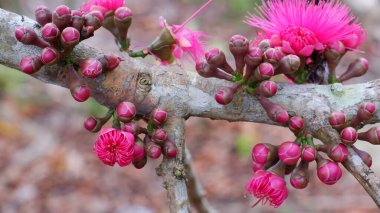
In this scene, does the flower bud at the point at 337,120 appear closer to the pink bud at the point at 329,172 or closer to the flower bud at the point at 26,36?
the pink bud at the point at 329,172

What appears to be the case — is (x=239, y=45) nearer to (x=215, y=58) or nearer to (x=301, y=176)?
(x=215, y=58)

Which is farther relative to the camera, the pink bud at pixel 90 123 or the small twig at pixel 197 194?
the small twig at pixel 197 194

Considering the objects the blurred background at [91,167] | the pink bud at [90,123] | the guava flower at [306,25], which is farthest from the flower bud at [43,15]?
the blurred background at [91,167]

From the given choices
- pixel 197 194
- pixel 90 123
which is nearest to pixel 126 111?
pixel 90 123

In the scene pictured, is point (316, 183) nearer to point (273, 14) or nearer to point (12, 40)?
point (273, 14)

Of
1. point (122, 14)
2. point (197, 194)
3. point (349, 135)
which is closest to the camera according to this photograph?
point (349, 135)

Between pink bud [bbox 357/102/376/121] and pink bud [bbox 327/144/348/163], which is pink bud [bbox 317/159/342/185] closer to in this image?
pink bud [bbox 327/144/348/163]
